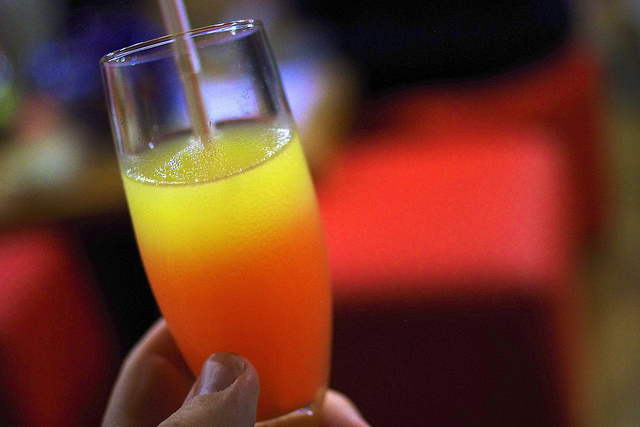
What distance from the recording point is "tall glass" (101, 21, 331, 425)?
0.61 m

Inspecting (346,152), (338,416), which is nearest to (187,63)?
(338,416)

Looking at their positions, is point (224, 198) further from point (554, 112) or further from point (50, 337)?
point (554, 112)

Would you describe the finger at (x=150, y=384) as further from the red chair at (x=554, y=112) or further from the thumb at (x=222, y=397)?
the red chair at (x=554, y=112)

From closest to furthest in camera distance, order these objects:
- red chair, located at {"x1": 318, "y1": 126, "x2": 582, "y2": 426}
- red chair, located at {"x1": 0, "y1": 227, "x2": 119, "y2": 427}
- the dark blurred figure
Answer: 1. red chair, located at {"x1": 318, "y1": 126, "x2": 582, "y2": 426}
2. red chair, located at {"x1": 0, "y1": 227, "x2": 119, "y2": 427}
3. the dark blurred figure

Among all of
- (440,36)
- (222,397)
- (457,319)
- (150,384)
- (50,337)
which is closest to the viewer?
(222,397)

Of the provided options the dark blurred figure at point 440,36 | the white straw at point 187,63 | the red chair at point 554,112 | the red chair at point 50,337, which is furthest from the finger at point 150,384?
the dark blurred figure at point 440,36

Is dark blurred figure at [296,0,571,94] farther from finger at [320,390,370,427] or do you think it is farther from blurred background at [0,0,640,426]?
finger at [320,390,370,427]

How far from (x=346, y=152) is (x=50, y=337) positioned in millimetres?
971

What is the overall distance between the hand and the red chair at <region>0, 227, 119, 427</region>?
2.10 feet

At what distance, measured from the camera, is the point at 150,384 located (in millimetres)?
750

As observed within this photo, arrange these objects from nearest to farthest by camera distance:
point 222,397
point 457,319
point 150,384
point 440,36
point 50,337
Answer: point 222,397 → point 150,384 → point 457,319 → point 50,337 → point 440,36

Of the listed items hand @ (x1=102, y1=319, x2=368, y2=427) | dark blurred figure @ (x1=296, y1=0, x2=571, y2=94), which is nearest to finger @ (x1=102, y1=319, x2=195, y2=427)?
hand @ (x1=102, y1=319, x2=368, y2=427)

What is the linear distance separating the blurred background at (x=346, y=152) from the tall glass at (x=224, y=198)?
55 cm

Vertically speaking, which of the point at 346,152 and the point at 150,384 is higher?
the point at 150,384
